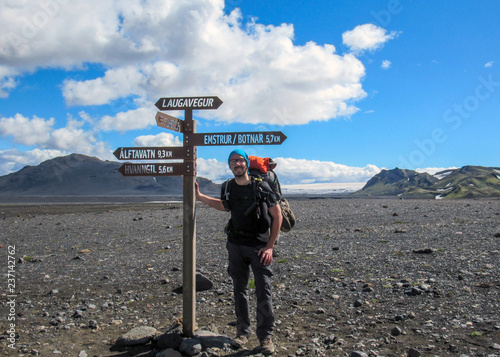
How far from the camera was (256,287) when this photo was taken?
6.09 meters

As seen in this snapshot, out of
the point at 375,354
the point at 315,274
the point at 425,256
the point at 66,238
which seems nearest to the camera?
the point at 375,354

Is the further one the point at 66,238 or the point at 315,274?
the point at 66,238

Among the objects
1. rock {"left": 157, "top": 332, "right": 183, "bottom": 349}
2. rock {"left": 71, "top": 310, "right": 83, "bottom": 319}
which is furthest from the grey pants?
rock {"left": 71, "top": 310, "right": 83, "bottom": 319}

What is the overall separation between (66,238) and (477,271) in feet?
64.0

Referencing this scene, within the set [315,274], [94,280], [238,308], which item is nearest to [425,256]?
[315,274]

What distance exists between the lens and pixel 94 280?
36.5ft

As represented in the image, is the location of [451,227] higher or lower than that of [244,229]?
lower

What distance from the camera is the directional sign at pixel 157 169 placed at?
669 centimetres

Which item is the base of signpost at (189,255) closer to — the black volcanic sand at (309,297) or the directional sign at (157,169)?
the directional sign at (157,169)

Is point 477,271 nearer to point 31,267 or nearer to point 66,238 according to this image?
point 31,267

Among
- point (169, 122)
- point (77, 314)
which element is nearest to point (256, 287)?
point (169, 122)

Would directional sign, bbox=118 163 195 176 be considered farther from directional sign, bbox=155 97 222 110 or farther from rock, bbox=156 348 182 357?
rock, bbox=156 348 182 357

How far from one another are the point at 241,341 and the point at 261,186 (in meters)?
2.63

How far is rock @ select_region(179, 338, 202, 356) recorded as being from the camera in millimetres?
6125
